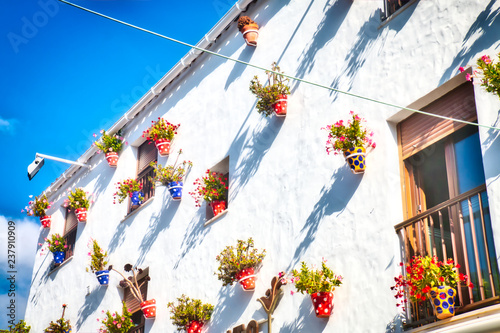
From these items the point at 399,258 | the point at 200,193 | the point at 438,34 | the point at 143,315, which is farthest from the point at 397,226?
the point at 143,315

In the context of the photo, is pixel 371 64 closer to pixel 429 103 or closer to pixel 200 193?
pixel 429 103

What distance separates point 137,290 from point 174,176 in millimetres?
2261

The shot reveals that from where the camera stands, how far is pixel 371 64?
9.05 m

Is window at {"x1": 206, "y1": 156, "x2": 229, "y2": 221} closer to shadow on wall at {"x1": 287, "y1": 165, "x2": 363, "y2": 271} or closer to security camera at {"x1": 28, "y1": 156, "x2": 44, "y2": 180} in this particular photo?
shadow on wall at {"x1": 287, "y1": 165, "x2": 363, "y2": 271}

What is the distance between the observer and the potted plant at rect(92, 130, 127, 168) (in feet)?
51.1

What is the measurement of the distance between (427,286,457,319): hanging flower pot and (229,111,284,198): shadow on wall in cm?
443

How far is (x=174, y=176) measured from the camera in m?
12.5

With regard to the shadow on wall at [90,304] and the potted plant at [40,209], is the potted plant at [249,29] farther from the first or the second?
the potted plant at [40,209]

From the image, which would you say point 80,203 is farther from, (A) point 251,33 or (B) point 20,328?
(A) point 251,33

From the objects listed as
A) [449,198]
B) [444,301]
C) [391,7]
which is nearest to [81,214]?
[391,7]

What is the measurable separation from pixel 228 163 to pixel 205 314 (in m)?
2.70

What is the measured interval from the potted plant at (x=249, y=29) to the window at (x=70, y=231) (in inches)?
308

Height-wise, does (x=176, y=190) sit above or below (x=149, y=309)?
above

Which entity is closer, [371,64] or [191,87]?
[371,64]
